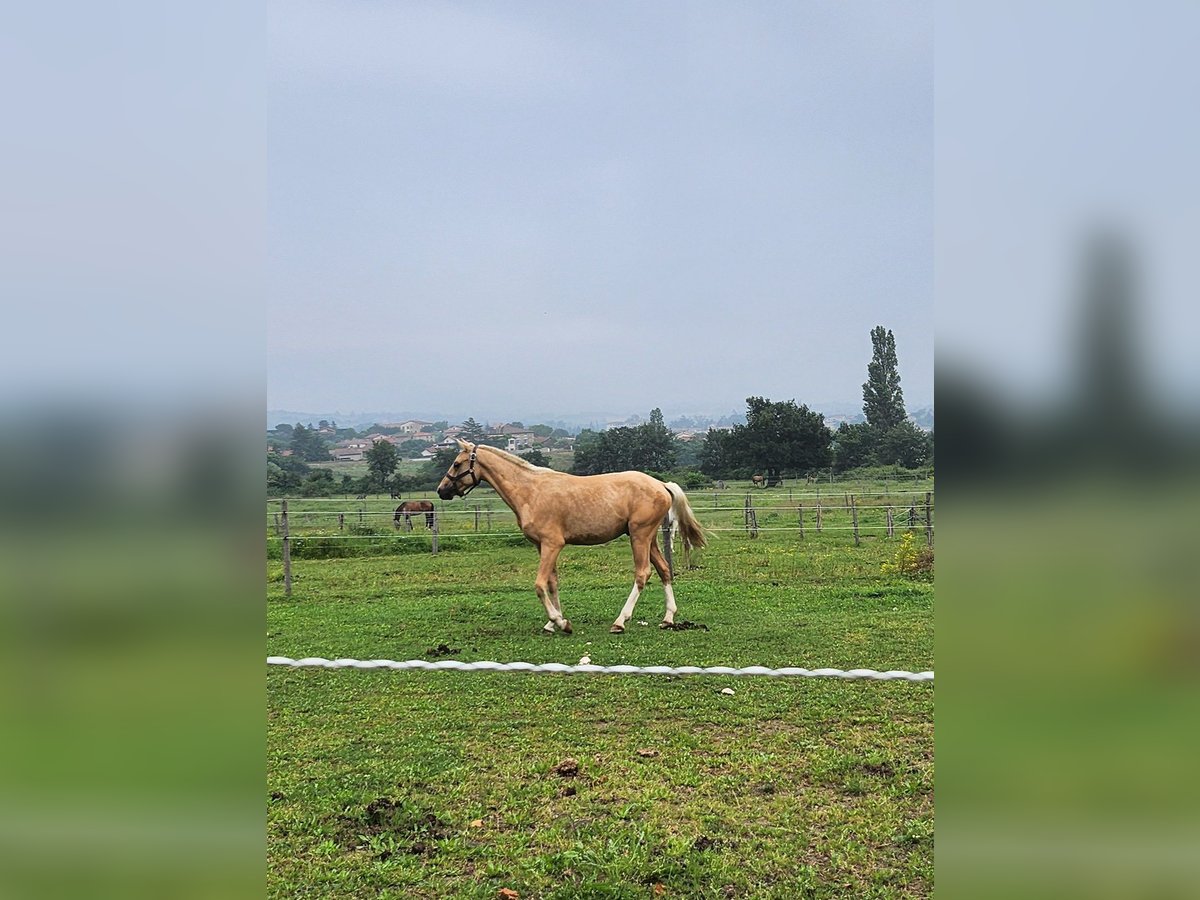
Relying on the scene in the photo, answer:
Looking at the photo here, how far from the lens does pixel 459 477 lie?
652 cm

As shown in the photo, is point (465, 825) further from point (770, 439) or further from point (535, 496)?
point (770, 439)

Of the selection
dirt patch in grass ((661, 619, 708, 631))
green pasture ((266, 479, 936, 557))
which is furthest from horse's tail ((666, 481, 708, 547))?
green pasture ((266, 479, 936, 557))

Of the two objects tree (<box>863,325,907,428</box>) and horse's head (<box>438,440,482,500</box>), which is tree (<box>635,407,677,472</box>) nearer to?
tree (<box>863,325,907,428</box>)

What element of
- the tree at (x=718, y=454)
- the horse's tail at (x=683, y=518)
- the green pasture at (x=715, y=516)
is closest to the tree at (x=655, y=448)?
the tree at (x=718, y=454)

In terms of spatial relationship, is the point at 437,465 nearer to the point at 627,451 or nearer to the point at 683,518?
the point at 627,451

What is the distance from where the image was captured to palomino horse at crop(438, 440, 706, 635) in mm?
6461

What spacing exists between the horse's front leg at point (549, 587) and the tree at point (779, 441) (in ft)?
39.3

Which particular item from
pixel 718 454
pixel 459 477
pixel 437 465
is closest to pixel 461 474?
pixel 459 477

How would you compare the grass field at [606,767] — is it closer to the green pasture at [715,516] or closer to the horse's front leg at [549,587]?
the horse's front leg at [549,587]

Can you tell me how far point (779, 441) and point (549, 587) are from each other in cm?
1274

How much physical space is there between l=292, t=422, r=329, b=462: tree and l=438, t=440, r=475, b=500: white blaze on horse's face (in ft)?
45.4
